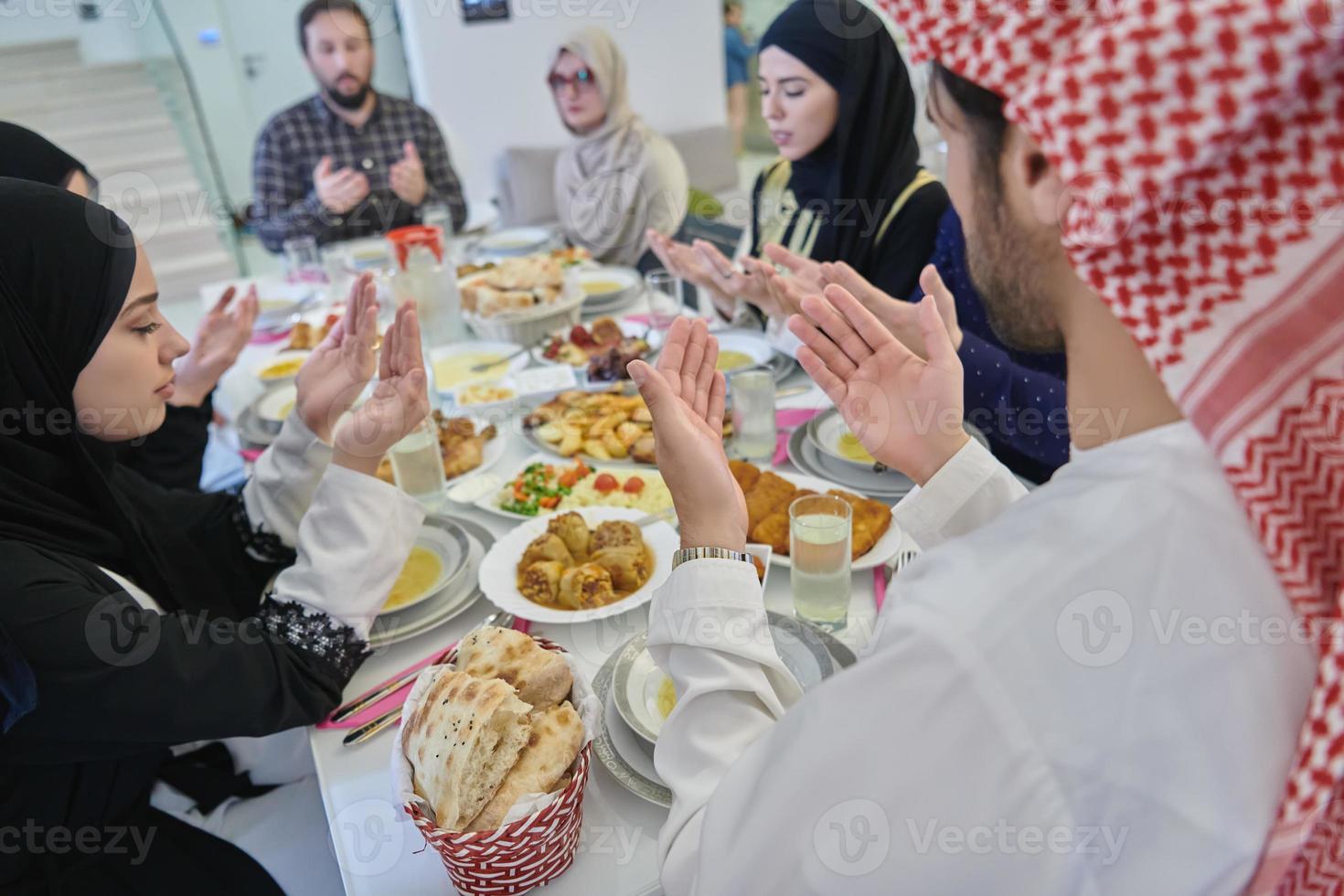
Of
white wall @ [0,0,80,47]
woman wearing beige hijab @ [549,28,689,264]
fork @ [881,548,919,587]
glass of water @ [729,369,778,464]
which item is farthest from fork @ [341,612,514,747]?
white wall @ [0,0,80,47]

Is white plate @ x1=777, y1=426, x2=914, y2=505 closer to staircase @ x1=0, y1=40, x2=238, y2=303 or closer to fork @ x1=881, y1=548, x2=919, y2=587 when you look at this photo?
fork @ x1=881, y1=548, x2=919, y2=587

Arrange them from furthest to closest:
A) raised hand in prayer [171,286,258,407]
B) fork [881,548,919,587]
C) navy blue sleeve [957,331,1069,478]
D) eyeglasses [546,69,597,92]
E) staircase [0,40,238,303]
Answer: staircase [0,40,238,303] < eyeglasses [546,69,597,92] < raised hand in prayer [171,286,258,407] < navy blue sleeve [957,331,1069,478] < fork [881,548,919,587]

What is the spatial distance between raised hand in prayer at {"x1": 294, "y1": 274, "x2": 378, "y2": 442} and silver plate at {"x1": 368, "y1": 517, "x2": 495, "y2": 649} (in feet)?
1.44

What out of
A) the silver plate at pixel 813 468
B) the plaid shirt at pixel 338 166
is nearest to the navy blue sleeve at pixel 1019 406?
the silver plate at pixel 813 468

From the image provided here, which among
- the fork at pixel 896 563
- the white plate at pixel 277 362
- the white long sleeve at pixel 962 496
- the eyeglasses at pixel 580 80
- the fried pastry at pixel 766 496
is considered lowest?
the white plate at pixel 277 362

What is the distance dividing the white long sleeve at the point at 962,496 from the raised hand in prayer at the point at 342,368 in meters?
1.08

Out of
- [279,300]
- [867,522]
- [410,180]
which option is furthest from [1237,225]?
[410,180]

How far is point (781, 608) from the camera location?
140 centimetres

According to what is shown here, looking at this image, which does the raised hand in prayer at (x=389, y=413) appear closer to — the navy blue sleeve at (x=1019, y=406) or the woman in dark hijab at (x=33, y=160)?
the woman in dark hijab at (x=33, y=160)

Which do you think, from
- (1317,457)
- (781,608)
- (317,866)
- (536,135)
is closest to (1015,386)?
(781,608)

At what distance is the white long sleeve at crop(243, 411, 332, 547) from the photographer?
1.66 m

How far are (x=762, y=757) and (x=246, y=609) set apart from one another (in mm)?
1268

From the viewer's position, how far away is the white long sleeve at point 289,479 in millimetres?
1657

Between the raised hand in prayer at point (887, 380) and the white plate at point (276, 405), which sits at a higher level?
the raised hand in prayer at point (887, 380)
